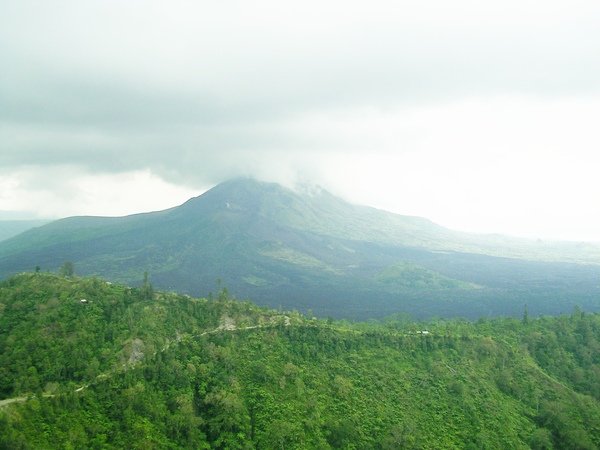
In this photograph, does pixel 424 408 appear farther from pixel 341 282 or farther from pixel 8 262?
pixel 8 262

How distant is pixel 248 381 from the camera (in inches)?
1999

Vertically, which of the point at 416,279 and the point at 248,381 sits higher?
the point at 248,381

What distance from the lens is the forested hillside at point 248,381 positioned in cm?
4206

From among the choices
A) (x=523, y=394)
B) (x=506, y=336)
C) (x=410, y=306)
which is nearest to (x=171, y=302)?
(x=523, y=394)

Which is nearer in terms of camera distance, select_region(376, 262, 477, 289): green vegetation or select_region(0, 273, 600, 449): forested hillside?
select_region(0, 273, 600, 449): forested hillside

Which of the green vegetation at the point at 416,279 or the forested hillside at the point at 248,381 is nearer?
the forested hillside at the point at 248,381

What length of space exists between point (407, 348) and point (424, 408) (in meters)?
10.2

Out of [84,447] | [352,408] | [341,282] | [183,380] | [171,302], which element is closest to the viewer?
[84,447]

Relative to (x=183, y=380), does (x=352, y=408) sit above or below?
below

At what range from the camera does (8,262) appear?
569 feet

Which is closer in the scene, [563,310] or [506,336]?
[506,336]

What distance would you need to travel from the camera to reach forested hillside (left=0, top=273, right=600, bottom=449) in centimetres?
4206

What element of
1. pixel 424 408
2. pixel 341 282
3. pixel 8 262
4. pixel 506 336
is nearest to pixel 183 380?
pixel 424 408

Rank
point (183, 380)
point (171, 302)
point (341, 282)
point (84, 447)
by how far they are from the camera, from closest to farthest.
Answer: point (84, 447) → point (183, 380) → point (171, 302) → point (341, 282)
